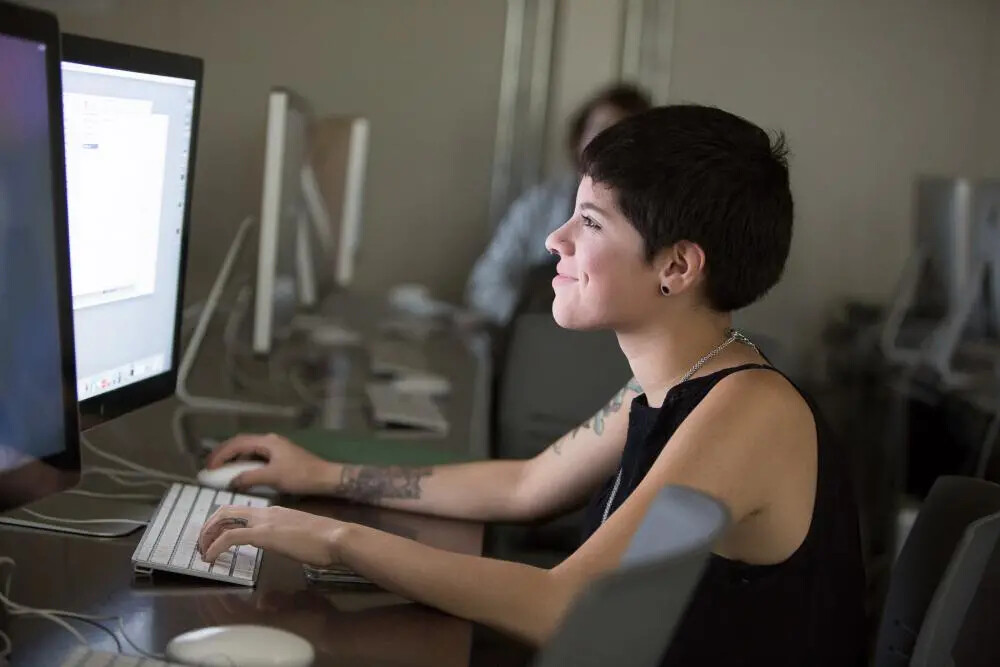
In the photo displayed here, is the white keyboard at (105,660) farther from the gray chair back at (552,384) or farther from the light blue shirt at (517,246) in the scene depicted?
the light blue shirt at (517,246)

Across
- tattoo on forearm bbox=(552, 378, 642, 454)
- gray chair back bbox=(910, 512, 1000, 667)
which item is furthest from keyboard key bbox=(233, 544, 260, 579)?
gray chair back bbox=(910, 512, 1000, 667)

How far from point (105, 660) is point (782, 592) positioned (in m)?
0.68

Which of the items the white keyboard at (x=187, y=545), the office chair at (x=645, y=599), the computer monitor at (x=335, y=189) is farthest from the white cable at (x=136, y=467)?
the computer monitor at (x=335, y=189)

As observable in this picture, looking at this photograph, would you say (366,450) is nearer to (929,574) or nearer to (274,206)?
(274,206)

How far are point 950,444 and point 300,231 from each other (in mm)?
2063

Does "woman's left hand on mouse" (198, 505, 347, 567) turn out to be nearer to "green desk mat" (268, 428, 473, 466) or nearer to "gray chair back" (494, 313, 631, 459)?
"green desk mat" (268, 428, 473, 466)

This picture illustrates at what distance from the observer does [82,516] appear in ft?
4.50

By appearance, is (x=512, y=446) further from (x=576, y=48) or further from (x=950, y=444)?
(x=576, y=48)

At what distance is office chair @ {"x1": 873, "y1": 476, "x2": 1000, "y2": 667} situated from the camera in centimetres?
121

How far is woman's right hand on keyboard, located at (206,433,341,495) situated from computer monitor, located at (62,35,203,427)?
112 millimetres

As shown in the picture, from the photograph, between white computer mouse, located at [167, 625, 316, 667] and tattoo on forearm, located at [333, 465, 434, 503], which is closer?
white computer mouse, located at [167, 625, 316, 667]

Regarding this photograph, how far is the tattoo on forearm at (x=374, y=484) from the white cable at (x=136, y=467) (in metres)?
0.21

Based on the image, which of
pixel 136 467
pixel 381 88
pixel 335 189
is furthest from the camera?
pixel 381 88

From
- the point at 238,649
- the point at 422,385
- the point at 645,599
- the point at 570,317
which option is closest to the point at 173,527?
the point at 238,649
